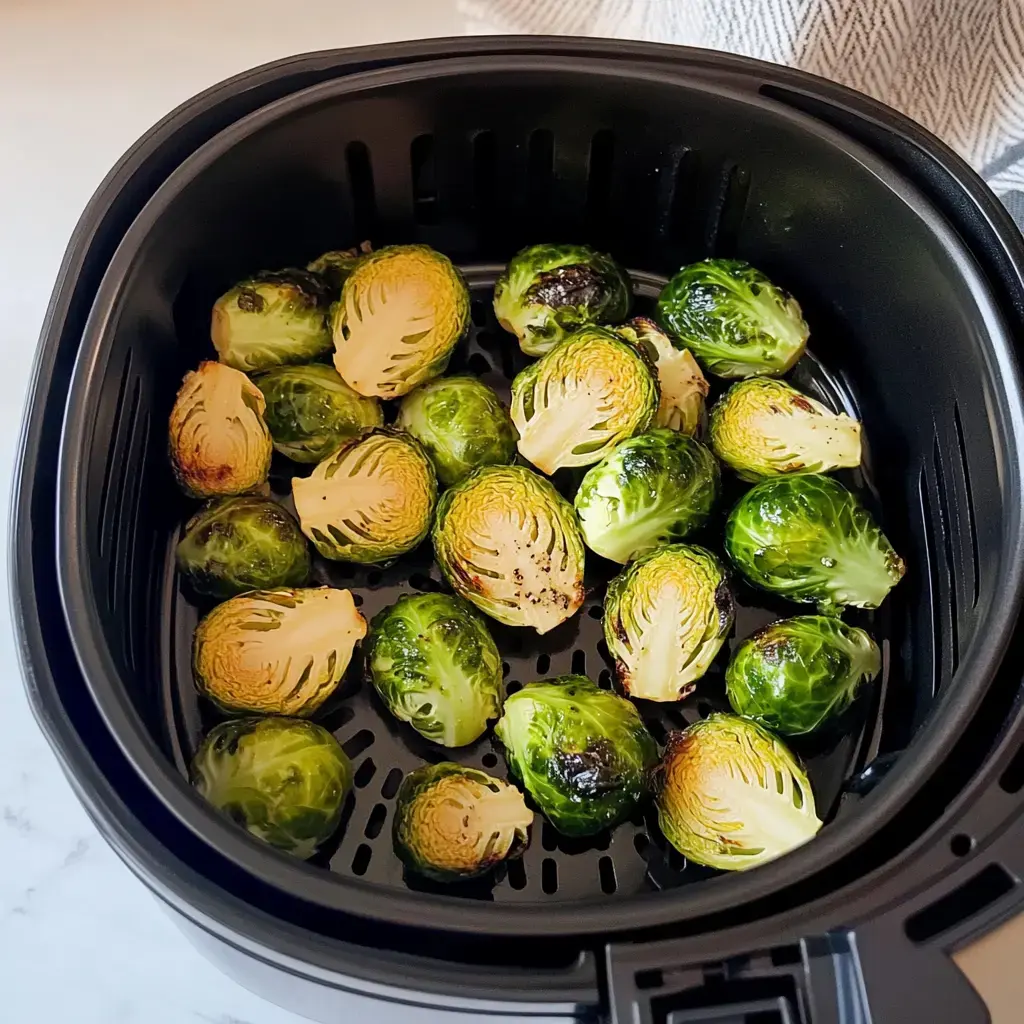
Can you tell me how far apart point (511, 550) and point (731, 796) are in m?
0.30

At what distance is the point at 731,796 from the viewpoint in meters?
0.88

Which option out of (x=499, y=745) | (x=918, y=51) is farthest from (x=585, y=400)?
(x=918, y=51)

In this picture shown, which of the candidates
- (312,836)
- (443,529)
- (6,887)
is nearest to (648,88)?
(443,529)

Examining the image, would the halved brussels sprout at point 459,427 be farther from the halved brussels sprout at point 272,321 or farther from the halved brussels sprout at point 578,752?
the halved brussels sprout at point 578,752

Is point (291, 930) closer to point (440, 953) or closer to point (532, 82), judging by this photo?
point (440, 953)

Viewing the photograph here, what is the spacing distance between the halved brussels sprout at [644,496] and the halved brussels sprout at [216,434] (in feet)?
1.11

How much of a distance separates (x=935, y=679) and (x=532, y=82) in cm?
70

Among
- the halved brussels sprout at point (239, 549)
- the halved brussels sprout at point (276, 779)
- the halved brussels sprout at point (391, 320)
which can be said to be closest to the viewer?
the halved brussels sprout at point (276, 779)

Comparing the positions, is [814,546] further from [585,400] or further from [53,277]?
[53,277]

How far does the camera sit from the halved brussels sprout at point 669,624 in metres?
0.96

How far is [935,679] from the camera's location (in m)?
0.96

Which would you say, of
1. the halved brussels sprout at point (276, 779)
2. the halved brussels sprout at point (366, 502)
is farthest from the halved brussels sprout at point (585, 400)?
the halved brussels sprout at point (276, 779)

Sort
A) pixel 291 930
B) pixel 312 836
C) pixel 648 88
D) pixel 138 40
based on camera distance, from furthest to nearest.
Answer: pixel 138 40
pixel 648 88
pixel 312 836
pixel 291 930

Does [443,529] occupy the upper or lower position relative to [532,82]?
lower
